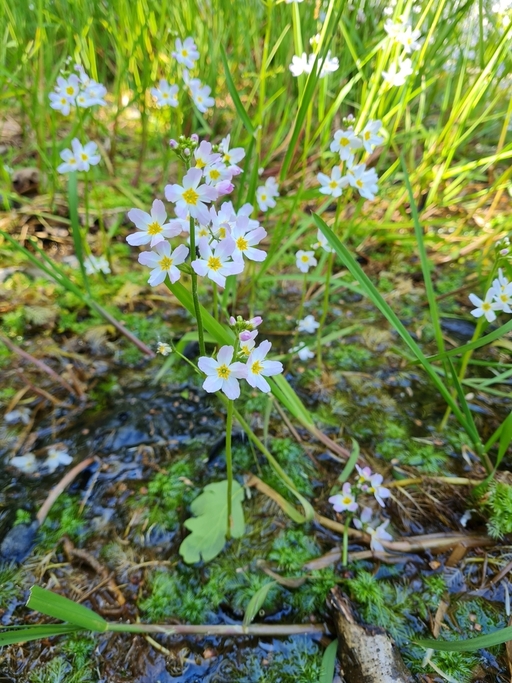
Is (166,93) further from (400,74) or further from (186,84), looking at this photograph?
(400,74)

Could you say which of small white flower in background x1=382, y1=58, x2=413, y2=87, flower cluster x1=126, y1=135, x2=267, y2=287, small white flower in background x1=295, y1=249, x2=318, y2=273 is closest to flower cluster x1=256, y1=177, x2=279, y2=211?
small white flower in background x1=295, y1=249, x2=318, y2=273

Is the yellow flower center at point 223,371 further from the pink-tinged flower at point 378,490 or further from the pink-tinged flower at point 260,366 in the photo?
the pink-tinged flower at point 378,490

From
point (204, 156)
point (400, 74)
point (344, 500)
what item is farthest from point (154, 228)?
point (400, 74)

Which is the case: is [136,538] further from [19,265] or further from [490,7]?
[490,7]

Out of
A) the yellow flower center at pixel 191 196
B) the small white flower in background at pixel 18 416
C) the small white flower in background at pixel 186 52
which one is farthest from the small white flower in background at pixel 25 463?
the small white flower in background at pixel 186 52

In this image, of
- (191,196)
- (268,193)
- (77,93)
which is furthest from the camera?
(77,93)

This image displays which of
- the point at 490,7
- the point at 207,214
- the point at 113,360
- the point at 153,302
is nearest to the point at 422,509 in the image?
the point at 207,214

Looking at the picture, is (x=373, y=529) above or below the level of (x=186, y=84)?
below
